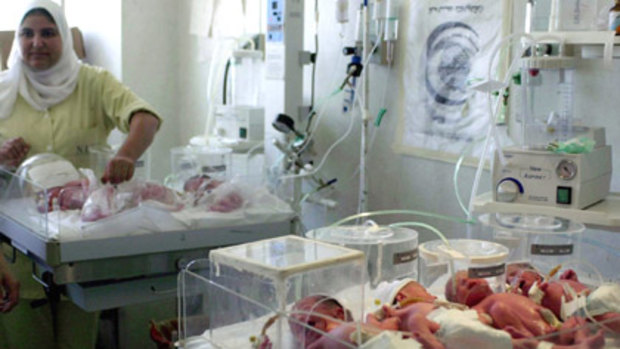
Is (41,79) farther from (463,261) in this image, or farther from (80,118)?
(463,261)

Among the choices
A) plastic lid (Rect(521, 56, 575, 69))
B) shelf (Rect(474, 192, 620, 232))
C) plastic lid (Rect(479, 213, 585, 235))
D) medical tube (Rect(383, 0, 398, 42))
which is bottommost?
shelf (Rect(474, 192, 620, 232))

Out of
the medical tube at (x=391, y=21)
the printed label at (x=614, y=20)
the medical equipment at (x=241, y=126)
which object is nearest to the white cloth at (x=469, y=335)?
the printed label at (x=614, y=20)

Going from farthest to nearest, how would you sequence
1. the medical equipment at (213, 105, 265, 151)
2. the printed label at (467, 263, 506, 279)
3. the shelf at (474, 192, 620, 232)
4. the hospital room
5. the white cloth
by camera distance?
the medical equipment at (213, 105, 265, 151) → the shelf at (474, 192, 620, 232) → the printed label at (467, 263, 506, 279) → the hospital room → the white cloth

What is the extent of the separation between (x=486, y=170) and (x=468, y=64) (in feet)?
1.44

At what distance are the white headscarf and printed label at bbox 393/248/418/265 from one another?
1.81 m

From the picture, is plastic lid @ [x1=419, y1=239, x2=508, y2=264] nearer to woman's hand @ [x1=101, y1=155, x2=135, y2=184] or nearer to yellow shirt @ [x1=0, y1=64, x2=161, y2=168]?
woman's hand @ [x1=101, y1=155, x2=135, y2=184]

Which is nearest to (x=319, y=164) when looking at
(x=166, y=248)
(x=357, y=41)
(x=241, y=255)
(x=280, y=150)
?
(x=280, y=150)

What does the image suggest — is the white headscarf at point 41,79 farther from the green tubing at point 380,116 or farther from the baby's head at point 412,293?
the baby's head at point 412,293

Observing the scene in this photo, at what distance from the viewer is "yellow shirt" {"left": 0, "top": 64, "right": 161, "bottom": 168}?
2.81 m

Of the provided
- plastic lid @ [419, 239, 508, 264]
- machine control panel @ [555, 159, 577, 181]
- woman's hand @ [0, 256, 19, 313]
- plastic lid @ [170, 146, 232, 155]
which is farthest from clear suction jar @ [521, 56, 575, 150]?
woman's hand @ [0, 256, 19, 313]

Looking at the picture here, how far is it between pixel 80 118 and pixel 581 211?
1.94 meters

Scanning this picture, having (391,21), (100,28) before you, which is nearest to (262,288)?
(391,21)

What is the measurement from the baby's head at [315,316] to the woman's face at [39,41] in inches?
78.8

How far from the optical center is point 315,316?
1238 mm
